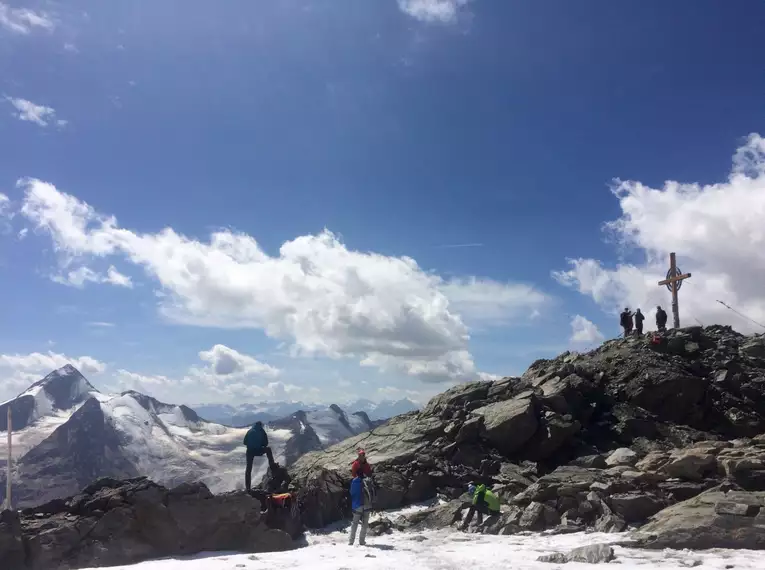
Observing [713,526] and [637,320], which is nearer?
[713,526]

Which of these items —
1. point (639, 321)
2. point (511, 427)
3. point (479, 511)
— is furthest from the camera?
point (639, 321)

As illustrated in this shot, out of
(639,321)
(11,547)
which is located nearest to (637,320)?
(639,321)

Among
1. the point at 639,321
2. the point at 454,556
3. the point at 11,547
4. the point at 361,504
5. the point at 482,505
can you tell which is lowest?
the point at 454,556

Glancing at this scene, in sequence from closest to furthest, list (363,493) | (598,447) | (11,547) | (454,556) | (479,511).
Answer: (454,556)
(11,547)
(363,493)
(479,511)
(598,447)

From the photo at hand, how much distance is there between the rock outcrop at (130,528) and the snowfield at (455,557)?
1.47 m

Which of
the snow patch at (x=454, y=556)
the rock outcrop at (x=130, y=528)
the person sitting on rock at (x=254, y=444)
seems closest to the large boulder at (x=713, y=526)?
the snow patch at (x=454, y=556)

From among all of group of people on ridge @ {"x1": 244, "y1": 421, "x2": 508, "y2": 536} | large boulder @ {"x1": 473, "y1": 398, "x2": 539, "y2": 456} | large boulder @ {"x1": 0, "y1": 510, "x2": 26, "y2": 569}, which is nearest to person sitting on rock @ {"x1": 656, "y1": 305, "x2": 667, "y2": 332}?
large boulder @ {"x1": 473, "y1": 398, "x2": 539, "y2": 456}

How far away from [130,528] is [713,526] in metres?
19.7

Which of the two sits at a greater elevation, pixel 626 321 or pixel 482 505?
pixel 626 321

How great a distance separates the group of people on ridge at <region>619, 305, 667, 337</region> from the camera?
152 ft

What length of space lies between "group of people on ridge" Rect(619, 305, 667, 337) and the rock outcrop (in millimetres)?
36060

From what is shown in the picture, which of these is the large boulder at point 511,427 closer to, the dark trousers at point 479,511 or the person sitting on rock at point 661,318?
the dark trousers at point 479,511

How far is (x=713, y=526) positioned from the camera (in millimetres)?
16875

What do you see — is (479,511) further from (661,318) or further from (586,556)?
(661,318)
